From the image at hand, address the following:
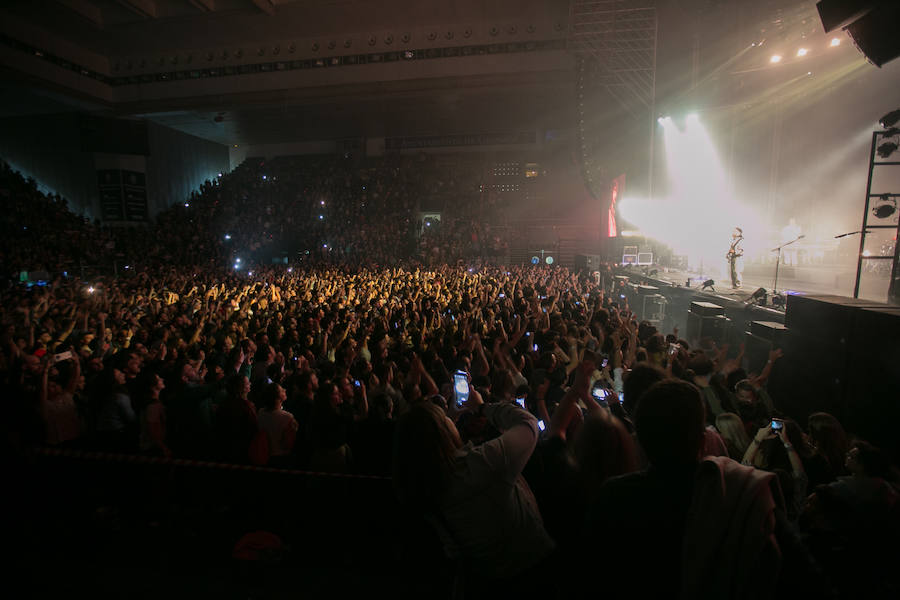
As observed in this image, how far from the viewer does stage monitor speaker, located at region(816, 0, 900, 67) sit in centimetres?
410

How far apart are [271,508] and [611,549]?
2.85m

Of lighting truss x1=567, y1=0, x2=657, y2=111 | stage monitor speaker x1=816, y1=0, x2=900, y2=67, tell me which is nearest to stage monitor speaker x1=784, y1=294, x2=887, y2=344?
stage monitor speaker x1=816, y1=0, x2=900, y2=67

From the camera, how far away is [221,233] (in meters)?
23.0

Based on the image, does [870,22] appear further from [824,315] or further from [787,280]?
[787,280]

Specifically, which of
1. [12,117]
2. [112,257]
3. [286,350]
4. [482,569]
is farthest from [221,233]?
[482,569]

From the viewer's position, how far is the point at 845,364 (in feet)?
13.4

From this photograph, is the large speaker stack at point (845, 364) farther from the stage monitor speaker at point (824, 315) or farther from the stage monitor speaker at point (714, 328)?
the stage monitor speaker at point (714, 328)

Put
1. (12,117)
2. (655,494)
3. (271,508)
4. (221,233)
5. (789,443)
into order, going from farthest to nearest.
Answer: (221,233) < (12,117) < (271,508) < (789,443) < (655,494)

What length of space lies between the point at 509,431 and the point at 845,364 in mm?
4340

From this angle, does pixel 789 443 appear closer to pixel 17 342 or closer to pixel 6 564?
pixel 6 564

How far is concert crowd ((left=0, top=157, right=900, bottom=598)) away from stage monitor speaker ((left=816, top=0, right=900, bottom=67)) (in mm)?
3308

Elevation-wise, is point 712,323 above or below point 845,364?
below

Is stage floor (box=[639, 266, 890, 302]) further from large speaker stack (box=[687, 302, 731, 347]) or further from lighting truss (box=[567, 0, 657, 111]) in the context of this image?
lighting truss (box=[567, 0, 657, 111])

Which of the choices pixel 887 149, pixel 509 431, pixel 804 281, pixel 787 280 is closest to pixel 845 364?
pixel 509 431
